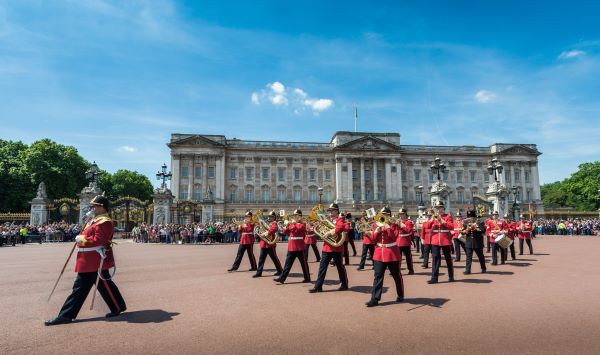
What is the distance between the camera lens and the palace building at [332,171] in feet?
204

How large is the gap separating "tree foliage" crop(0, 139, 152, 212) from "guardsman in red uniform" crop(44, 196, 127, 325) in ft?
169

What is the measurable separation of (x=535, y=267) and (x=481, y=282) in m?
4.32

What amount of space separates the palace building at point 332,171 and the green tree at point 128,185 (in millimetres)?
19724

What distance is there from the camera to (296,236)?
9805mm

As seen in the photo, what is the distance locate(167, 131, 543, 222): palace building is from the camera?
6225cm

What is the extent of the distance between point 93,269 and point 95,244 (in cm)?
42

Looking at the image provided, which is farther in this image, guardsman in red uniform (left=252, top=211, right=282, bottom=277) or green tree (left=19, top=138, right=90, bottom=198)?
green tree (left=19, top=138, right=90, bottom=198)

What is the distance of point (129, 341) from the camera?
5191mm

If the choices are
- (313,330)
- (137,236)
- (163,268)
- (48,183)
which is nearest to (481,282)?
(313,330)

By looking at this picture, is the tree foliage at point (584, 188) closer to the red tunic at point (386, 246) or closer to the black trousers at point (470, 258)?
the black trousers at point (470, 258)

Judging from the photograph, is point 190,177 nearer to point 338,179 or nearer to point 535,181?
point 338,179

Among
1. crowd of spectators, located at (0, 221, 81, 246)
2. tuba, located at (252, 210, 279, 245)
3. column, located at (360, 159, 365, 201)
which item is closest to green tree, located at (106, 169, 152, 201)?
crowd of spectators, located at (0, 221, 81, 246)

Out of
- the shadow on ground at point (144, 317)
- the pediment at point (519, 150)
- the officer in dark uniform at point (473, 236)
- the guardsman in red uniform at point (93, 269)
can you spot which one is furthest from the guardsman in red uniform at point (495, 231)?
the pediment at point (519, 150)

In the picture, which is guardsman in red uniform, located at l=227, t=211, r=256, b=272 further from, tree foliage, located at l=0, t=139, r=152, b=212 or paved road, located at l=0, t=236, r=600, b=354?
tree foliage, located at l=0, t=139, r=152, b=212
